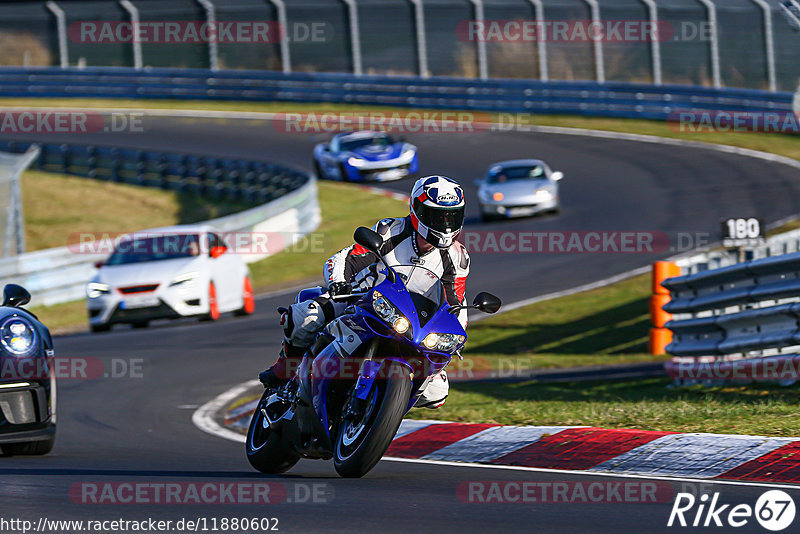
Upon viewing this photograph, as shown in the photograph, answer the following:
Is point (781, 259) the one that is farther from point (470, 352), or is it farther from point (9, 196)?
point (9, 196)

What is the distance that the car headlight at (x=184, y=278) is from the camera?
1719 centimetres

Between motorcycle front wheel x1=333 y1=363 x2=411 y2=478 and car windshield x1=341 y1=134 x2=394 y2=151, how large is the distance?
24.7 metres

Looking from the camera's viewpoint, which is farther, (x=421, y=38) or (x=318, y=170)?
(x=421, y=38)

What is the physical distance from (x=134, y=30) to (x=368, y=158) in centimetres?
1470

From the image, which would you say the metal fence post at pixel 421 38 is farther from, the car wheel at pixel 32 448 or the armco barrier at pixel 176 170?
the car wheel at pixel 32 448

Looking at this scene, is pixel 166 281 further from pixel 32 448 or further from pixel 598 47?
pixel 598 47

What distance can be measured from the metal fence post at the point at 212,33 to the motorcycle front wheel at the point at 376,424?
35.5 metres

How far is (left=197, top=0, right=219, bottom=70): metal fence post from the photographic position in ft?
133

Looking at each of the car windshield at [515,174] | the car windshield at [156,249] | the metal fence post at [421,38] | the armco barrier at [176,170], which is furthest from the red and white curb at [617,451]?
the metal fence post at [421,38]

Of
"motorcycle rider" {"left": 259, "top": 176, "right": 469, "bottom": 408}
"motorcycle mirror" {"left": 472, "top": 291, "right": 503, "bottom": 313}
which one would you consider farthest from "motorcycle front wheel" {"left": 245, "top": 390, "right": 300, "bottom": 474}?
"motorcycle mirror" {"left": 472, "top": 291, "right": 503, "bottom": 313}

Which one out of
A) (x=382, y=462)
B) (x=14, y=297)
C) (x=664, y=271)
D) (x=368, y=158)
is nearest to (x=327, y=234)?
(x=368, y=158)

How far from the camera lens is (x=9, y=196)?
69.2 feet

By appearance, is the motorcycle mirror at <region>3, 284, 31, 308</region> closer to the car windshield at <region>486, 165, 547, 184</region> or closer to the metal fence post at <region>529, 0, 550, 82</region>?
the car windshield at <region>486, 165, 547, 184</region>

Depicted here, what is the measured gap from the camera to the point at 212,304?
1767 cm
